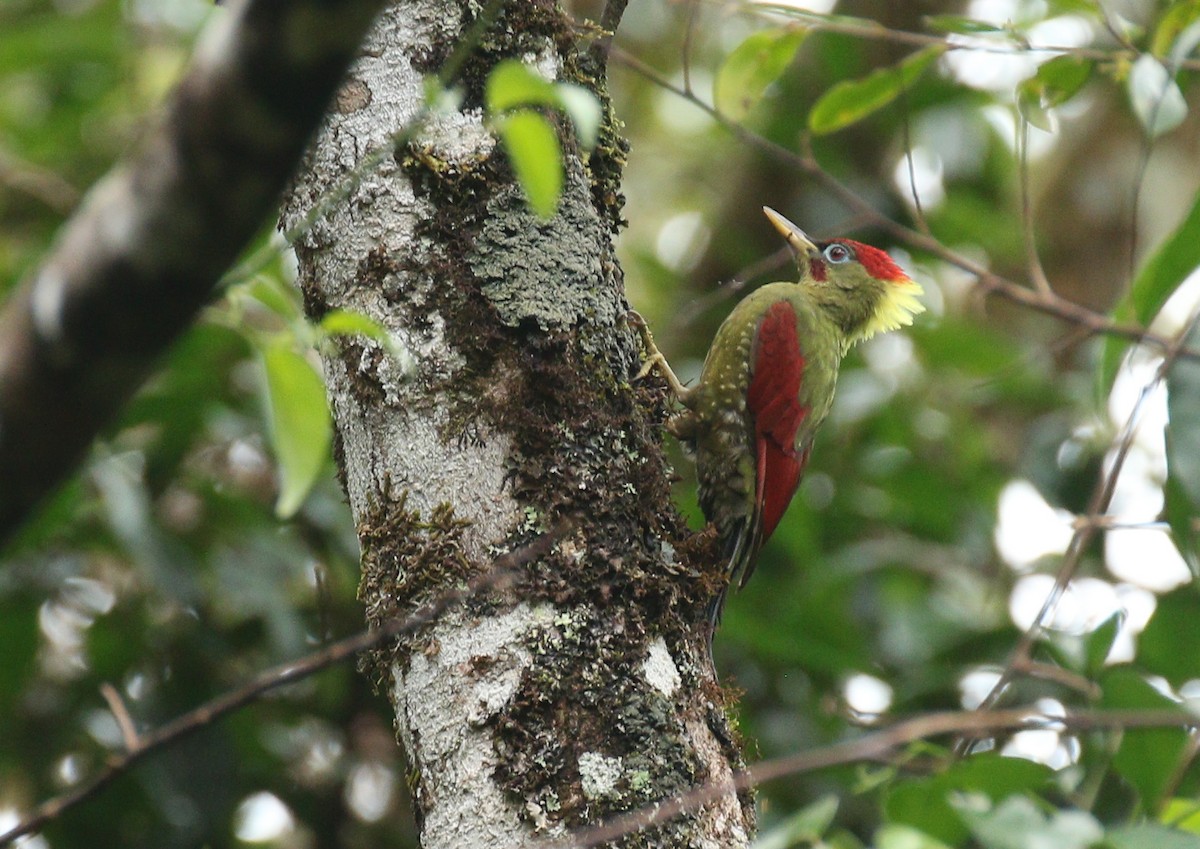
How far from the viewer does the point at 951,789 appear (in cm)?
245

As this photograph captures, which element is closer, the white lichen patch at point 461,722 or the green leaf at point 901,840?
the green leaf at point 901,840

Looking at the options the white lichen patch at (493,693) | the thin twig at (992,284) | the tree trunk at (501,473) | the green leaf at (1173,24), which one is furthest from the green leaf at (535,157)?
the green leaf at (1173,24)

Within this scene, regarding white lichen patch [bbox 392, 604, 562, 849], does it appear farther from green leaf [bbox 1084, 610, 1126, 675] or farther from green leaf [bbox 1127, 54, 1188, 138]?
green leaf [bbox 1084, 610, 1126, 675]

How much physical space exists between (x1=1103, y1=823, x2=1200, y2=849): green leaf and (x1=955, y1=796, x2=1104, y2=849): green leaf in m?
0.05

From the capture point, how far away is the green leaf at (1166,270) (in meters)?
3.11

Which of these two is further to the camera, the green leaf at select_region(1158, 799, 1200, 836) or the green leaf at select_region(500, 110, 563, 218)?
the green leaf at select_region(1158, 799, 1200, 836)

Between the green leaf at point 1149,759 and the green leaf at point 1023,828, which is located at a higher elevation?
the green leaf at point 1023,828

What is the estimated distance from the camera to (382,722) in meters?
4.68

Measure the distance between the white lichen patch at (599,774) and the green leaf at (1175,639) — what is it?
2547mm

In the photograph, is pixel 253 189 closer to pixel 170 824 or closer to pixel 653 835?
pixel 653 835

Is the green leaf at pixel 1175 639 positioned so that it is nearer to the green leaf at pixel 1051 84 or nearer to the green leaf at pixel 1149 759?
the green leaf at pixel 1149 759

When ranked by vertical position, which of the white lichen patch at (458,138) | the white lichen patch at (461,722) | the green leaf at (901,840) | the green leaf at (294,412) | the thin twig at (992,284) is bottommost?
the white lichen patch at (461,722)

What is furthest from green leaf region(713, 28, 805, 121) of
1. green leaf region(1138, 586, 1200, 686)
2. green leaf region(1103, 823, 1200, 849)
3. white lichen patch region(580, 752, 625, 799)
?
green leaf region(1103, 823, 1200, 849)

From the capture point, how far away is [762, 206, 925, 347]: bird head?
4.87m
